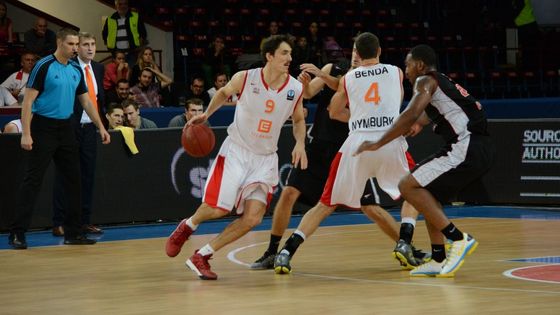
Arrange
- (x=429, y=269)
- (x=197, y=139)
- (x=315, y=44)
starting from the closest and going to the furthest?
(x=429, y=269) < (x=197, y=139) < (x=315, y=44)

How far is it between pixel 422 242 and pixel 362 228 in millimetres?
1572

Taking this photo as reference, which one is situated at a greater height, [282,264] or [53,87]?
[53,87]

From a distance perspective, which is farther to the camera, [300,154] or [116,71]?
[116,71]

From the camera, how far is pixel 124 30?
2017 cm

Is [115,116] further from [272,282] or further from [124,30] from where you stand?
[124,30]

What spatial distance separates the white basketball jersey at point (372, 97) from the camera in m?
9.46

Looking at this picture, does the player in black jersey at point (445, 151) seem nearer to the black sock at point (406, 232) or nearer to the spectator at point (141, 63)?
the black sock at point (406, 232)

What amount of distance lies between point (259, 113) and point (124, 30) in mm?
11163

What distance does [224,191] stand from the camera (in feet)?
30.4

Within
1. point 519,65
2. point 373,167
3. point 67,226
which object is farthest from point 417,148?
point 519,65

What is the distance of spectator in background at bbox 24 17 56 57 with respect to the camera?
61.2 ft

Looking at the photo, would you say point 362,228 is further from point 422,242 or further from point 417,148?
point 417,148

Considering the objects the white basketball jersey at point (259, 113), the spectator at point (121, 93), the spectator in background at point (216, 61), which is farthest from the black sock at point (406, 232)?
the spectator in background at point (216, 61)

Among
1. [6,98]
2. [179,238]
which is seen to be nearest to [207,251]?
[179,238]
